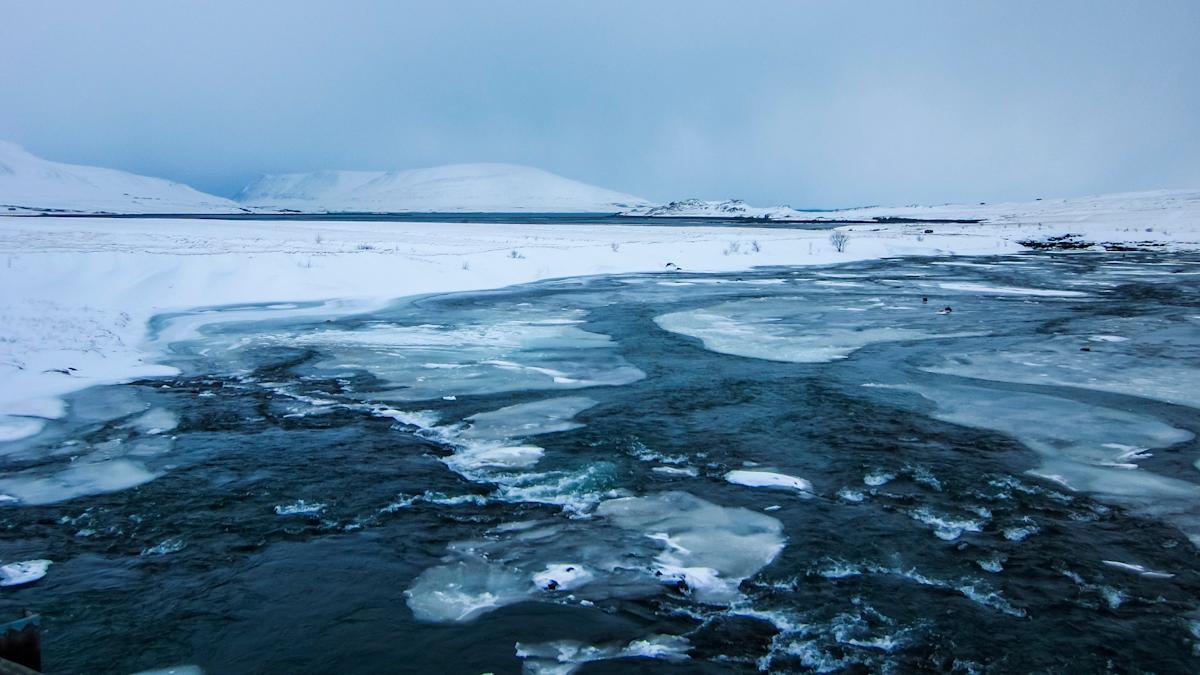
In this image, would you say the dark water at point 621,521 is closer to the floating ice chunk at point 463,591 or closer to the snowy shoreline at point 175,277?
the floating ice chunk at point 463,591

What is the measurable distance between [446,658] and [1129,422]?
24.7ft

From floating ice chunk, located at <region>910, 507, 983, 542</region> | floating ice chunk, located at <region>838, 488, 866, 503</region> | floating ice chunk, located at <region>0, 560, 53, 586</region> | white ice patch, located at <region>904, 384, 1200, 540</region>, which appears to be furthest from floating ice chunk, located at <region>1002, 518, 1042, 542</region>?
floating ice chunk, located at <region>0, 560, 53, 586</region>

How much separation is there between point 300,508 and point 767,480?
3.63 meters

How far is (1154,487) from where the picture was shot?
6375 millimetres

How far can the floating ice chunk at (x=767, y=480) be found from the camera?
6.44 m

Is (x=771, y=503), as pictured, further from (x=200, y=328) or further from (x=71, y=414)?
(x=200, y=328)

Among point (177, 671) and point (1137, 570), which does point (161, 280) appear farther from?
point (1137, 570)

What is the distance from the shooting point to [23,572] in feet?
16.3

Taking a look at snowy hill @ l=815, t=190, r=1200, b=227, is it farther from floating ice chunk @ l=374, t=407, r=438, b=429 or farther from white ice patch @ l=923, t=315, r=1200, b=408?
floating ice chunk @ l=374, t=407, r=438, b=429

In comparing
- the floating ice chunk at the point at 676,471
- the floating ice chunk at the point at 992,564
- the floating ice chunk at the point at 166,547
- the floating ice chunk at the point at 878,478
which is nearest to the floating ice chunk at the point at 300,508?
the floating ice chunk at the point at 166,547

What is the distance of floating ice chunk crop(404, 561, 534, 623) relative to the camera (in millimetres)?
4578

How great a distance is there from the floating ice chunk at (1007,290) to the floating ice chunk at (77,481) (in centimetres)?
2006

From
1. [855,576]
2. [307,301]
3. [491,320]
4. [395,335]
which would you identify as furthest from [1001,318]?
[307,301]

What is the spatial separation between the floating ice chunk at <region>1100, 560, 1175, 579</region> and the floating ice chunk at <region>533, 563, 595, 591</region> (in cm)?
323
